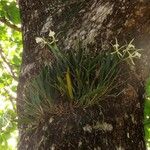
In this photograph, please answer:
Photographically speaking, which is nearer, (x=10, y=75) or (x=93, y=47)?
(x=93, y=47)

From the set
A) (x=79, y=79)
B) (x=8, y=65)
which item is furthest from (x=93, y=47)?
(x=8, y=65)

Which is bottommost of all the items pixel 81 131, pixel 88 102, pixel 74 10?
pixel 81 131

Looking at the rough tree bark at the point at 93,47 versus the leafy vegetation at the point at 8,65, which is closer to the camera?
the rough tree bark at the point at 93,47

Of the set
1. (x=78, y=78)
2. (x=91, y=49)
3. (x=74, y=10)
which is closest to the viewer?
(x=78, y=78)

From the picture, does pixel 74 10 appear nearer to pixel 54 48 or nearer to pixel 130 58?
pixel 54 48

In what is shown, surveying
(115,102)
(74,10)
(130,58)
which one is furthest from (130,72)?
(74,10)

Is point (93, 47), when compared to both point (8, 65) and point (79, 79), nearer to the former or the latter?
point (79, 79)
